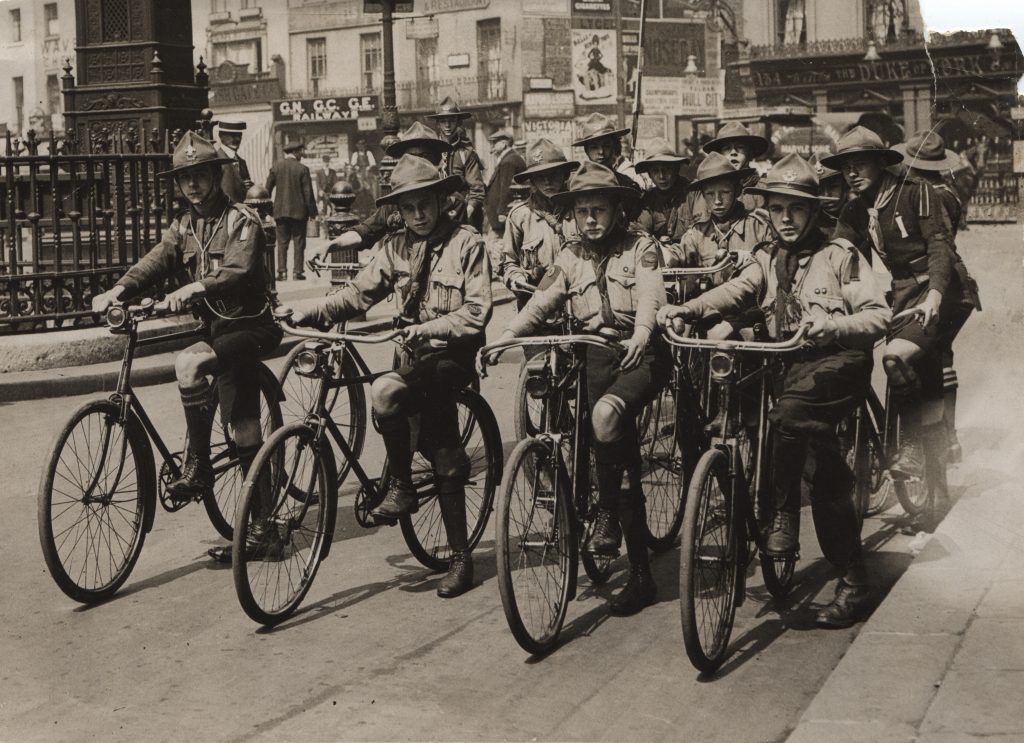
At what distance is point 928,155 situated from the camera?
25.2 ft

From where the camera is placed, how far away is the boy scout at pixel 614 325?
571cm

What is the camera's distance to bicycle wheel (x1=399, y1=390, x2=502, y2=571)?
6379mm

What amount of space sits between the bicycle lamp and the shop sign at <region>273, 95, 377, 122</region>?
1545 inches

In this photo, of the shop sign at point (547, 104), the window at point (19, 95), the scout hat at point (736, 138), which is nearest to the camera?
the scout hat at point (736, 138)

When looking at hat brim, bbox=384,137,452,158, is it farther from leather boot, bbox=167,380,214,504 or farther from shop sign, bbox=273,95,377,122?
shop sign, bbox=273,95,377,122

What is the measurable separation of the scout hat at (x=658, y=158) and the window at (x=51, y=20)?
17.2 metres

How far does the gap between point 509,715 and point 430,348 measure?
6.22 ft

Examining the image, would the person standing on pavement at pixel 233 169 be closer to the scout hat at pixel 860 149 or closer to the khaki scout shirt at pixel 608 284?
the scout hat at pixel 860 149

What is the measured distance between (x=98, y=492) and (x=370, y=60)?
37.5 metres

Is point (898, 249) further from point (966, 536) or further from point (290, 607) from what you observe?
point (290, 607)

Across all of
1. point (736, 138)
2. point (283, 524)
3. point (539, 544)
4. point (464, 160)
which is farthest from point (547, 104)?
point (539, 544)

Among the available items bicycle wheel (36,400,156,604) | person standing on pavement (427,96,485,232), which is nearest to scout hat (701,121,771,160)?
person standing on pavement (427,96,485,232)

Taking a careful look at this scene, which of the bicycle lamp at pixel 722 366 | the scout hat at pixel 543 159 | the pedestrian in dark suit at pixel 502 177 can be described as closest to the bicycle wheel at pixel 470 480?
the bicycle lamp at pixel 722 366

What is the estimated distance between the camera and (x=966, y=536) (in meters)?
6.37
